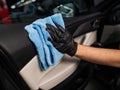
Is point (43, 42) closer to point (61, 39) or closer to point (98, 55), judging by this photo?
point (61, 39)

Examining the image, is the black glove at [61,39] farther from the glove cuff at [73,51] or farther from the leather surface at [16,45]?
the leather surface at [16,45]

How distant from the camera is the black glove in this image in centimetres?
122

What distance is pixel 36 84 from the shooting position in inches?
49.8

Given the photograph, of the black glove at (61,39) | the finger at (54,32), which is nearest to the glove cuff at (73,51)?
the black glove at (61,39)

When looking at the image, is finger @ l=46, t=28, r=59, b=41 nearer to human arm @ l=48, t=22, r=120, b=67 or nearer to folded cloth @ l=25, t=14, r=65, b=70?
folded cloth @ l=25, t=14, r=65, b=70

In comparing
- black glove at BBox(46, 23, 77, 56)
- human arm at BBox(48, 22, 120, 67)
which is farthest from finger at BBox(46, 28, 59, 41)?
human arm at BBox(48, 22, 120, 67)

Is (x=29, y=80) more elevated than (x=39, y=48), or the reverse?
(x=39, y=48)

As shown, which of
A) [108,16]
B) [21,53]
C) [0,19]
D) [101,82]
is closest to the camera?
[21,53]

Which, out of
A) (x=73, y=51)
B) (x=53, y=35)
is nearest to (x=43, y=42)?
(x=53, y=35)

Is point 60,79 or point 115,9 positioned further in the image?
point 115,9

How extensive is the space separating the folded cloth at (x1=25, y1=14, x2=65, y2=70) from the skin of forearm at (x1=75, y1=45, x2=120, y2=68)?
14 cm

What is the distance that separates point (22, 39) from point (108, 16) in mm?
616

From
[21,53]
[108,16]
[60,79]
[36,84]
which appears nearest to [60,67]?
[60,79]

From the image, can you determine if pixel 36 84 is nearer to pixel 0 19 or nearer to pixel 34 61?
pixel 34 61
